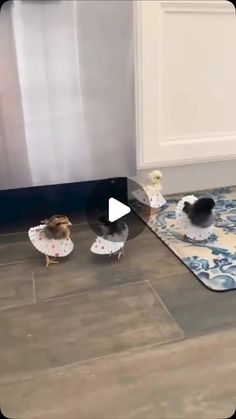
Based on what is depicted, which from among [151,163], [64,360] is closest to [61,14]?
[151,163]

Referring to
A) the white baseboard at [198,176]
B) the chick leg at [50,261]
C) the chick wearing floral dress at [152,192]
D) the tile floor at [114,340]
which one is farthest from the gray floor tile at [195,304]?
the white baseboard at [198,176]

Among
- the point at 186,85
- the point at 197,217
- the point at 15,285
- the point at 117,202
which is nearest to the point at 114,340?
the point at 15,285

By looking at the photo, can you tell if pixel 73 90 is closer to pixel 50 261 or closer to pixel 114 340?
pixel 50 261

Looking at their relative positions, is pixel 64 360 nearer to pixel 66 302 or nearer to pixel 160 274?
pixel 66 302

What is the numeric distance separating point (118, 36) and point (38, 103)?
25 centimetres

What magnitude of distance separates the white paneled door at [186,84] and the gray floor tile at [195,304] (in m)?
0.43

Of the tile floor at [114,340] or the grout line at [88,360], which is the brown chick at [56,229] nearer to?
the tile floor at [114,340]

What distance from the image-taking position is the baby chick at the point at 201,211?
91 cm

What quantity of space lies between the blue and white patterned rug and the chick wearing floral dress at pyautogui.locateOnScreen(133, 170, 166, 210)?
0.02 m

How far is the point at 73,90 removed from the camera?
3.24ft

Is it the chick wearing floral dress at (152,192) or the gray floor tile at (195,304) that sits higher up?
the chick wearing floral dress at (152,192)

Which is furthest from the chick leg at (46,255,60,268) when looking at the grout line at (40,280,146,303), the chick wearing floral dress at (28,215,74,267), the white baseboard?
the white baseboard

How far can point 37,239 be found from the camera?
2.89ft

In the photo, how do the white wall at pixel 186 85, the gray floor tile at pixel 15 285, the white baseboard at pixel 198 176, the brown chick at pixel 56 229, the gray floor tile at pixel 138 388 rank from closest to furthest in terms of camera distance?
1. the gray floor tile at pixel 138 388
2. the gray floor tile at pixel 15 285
3. the brown chick at pixel 56 229
4. the white wall at pixel 186 85
5. the white baseboard at pixel 198 176
